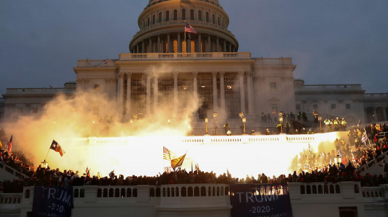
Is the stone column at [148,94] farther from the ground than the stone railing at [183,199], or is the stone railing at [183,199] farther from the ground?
the stone column at [148,94]

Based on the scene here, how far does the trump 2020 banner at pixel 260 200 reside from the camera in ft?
63.8

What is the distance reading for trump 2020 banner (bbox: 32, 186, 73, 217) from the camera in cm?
1905

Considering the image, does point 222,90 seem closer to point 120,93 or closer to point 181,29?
point 120,93

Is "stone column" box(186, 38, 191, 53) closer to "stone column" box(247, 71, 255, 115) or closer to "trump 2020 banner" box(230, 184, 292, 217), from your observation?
"stone column" box(247, 71, 255, 115)

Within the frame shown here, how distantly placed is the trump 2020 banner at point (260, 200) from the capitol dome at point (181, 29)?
5231cm

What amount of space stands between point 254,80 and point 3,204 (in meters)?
42.8

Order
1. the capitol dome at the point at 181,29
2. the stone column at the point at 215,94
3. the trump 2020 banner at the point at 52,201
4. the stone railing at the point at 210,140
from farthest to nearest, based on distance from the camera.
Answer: the capitol dome at the point at 181,29 < the stone column at the point at 215,94 < the stone railing at the point at 210,140 < the trump 2020 banner at the point at 52,201

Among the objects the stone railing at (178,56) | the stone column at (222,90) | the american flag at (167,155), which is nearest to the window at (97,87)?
the stone railing at (178,56)

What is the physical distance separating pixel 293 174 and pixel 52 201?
1289cm

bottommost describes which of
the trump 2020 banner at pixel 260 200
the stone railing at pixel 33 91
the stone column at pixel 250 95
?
the trump 2020 banner at pixel 260 200

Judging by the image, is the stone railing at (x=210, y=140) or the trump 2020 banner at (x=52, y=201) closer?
the trump 2020 banner at (x=52, y=201)

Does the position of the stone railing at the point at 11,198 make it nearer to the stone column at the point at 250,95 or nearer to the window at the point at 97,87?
the stone column at the point at 250,95

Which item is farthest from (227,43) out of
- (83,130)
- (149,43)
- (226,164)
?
(226,164)

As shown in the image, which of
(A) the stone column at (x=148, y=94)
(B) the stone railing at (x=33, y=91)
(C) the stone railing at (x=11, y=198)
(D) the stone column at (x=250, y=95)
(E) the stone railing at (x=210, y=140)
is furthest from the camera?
(B) the stone railing at (x=33, y=91)
